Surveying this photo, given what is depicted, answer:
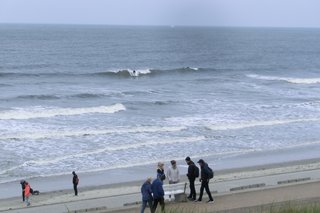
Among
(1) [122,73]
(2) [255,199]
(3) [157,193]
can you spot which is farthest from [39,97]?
(3) [157,193]

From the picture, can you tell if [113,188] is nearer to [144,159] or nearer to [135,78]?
[144,159]

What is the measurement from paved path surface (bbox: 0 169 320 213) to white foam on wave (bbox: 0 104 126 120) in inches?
647

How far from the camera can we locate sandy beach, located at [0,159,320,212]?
15672mm

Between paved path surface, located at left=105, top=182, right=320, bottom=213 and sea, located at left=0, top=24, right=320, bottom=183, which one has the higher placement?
paved path surface, located at left=105, top=182, right=320, bottom=213

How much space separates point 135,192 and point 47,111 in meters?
19.4

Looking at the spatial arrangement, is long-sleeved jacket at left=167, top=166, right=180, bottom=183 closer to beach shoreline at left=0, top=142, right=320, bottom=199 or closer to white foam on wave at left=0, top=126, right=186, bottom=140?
beach shoreline at left=0, top=142, right=320, bottom=199

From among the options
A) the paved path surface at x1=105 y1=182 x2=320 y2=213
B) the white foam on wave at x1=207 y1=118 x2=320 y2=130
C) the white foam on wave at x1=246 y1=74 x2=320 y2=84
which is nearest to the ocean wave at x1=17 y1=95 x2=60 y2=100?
the white foam on wave at x1=207 y1=118 x2=320 y2=130

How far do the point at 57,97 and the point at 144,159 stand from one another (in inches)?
771

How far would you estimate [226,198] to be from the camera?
15.5m

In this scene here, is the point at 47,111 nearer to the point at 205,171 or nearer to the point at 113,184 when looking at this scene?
the point at 113,184

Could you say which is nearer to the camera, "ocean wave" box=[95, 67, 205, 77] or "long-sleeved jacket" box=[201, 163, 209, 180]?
"long-sleeved jacket" box=[201, 163, 209, 180]

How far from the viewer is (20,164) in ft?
78.1

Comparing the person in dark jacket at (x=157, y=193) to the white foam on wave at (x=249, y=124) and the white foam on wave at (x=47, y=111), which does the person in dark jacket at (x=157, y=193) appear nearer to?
the white foam on wave at (x=249, y=124)

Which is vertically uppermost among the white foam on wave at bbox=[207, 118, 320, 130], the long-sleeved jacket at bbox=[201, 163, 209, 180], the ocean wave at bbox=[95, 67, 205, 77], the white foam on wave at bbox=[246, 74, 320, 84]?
the long-sleeved jacket at bbox=[201, 163, 209, 180]
